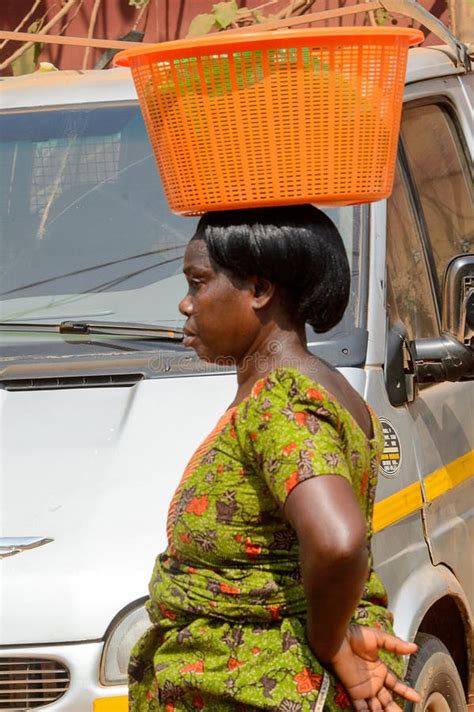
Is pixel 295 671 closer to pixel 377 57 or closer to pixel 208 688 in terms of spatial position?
pixel 208 688

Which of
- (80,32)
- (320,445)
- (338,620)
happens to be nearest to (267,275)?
(320,445)

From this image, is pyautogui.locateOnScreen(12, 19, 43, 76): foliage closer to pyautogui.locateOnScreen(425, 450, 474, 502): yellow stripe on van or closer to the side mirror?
pyautogui.locateOnScreen(425, 450, 474, 502): yellow stripe on van

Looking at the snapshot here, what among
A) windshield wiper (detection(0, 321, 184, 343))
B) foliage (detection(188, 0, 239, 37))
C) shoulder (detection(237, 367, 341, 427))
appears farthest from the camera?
foliage (detection(188, 0, 239, 37))

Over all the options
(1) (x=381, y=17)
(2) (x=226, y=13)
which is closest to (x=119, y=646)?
(2) (x=226, y=13)

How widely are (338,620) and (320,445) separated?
0.97ft

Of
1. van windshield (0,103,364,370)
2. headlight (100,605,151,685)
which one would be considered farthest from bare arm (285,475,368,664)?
van windshield (0,103,364,370)

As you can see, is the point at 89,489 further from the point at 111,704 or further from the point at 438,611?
the point at 438,611

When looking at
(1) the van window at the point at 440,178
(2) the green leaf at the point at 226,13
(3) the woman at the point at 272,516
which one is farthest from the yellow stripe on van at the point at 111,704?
(2) the green leaf at the point at 226,13

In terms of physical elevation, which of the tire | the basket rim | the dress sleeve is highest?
the basket rim

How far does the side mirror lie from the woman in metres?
1.30

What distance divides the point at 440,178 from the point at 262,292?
233 centimetres

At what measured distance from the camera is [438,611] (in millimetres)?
3822

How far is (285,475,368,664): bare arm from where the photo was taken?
6.44ft

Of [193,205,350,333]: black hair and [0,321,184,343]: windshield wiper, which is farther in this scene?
[0,321,184,343]: windshield wiper
